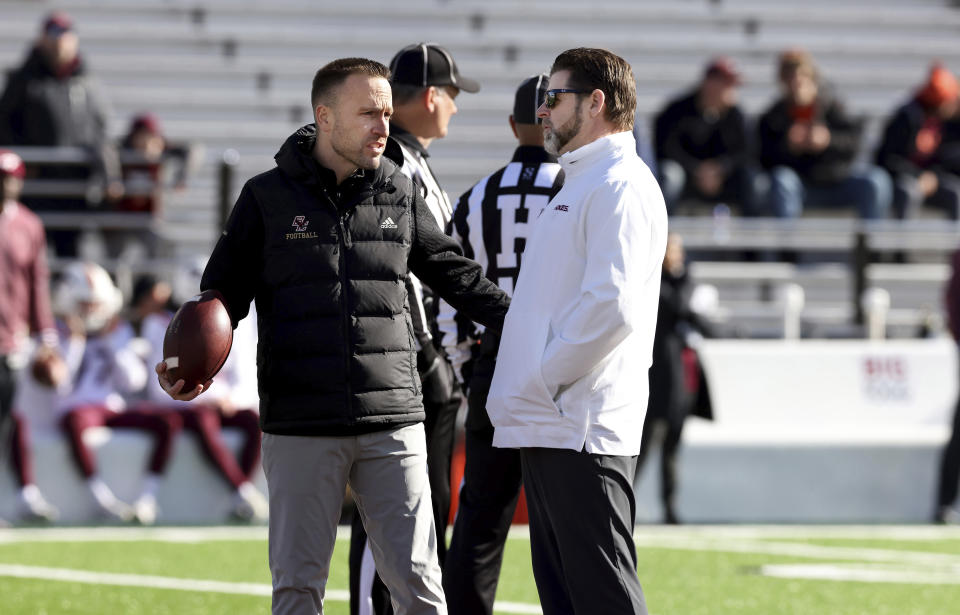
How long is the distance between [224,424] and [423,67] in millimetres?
5213

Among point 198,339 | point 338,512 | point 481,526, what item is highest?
point 198,339

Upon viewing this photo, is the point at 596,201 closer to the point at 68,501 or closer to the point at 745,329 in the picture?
Result: the point at 68,501

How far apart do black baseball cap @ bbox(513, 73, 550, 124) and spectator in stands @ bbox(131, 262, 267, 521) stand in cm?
471

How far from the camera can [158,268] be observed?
11.5 meters

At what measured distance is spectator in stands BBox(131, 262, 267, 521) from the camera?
973 cm

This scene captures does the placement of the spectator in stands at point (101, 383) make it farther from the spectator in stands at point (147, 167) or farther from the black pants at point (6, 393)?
the spectator in stands at point (147, 167)

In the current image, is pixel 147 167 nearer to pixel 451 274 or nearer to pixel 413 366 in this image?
pixel 451 274

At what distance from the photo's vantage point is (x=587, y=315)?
12.6ft

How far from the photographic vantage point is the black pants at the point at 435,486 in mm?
4984

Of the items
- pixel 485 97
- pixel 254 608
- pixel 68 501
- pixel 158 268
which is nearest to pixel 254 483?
pixel 68 501

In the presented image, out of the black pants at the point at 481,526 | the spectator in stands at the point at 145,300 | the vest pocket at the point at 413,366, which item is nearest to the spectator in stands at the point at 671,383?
the spectator in stands at the point at 145,300

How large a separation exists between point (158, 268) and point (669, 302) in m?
3.97

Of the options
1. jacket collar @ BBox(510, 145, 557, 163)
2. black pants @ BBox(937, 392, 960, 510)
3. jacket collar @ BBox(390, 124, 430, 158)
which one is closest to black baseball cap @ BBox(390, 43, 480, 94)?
jacket collar @ BBox(390, 124, 430, 158)

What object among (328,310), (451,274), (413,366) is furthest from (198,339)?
(451,274)
